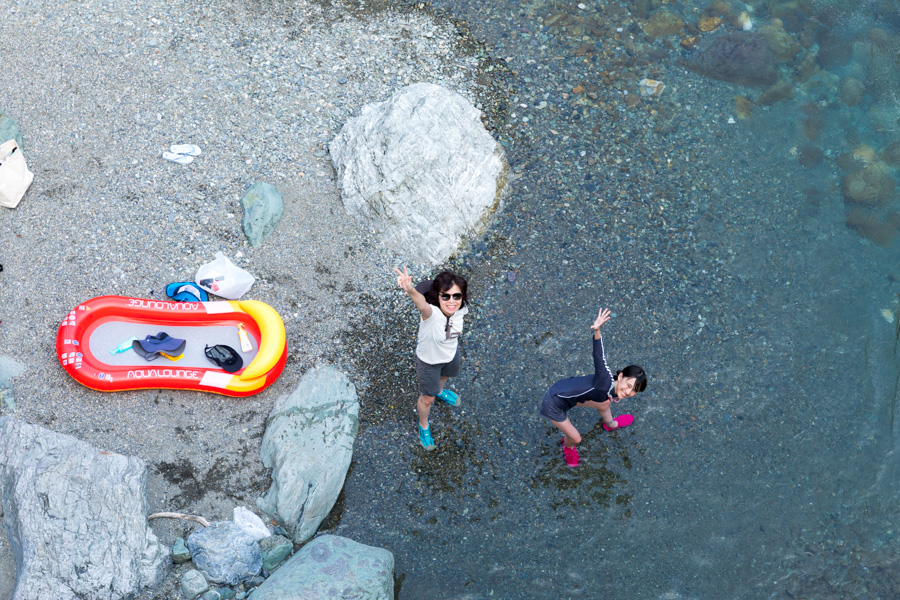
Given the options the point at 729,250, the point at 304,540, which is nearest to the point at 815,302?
the point at 729,250

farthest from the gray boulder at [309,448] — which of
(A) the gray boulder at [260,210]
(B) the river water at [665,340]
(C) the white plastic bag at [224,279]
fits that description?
(A) the gray boulder at [260,210]

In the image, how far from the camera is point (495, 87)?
28.8 feet

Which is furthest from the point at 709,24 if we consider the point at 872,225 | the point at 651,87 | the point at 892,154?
the point at 872,225

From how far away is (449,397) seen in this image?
6.70 metres

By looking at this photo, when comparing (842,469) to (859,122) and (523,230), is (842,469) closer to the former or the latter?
(523,230)

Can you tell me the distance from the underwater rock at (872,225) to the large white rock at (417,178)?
4.48 metres

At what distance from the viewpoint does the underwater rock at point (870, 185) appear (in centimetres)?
851

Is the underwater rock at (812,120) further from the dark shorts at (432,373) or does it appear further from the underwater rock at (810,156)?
the dark shorts at (432,373)

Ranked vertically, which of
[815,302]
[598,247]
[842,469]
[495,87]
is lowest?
[842,469]

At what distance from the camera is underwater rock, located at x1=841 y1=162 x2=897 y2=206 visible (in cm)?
851

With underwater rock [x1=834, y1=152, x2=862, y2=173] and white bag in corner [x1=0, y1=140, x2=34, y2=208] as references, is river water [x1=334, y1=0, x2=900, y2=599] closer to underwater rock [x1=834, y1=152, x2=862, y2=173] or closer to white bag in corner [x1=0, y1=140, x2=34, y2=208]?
underwater rock [x1=834, y1=152, x2=862, y2=173]

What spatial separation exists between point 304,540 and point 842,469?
5305 millimetres

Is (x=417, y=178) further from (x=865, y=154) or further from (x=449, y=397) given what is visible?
(x=865, y=154)

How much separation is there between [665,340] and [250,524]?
454cm
